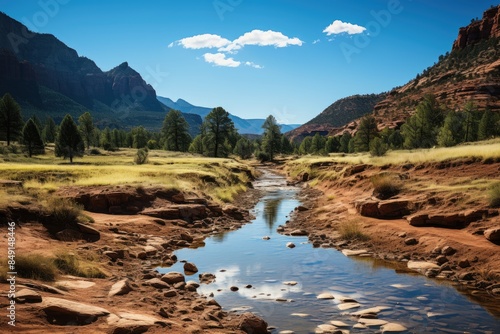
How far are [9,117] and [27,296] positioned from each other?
80344 mm

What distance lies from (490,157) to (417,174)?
4.59 metres

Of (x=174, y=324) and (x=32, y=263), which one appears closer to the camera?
(x=174, y=324)

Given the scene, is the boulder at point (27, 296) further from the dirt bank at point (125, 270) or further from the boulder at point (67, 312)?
the boulder at point (67, 312)

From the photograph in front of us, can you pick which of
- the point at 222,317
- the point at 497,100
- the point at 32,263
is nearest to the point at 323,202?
the point at 222,317

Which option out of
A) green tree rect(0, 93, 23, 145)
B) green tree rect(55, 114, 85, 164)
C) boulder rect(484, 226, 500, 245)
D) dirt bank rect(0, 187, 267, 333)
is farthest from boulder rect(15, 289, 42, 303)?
green tree rect(0, 93, 23, 145)

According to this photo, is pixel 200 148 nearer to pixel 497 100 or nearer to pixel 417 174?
pixel 417 174

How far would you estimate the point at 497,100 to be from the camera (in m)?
122

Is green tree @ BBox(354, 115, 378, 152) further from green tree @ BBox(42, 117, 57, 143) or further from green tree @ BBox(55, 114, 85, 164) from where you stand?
green tree @ BBox(42, 117, 57, 143)

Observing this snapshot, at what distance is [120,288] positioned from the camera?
399 inches

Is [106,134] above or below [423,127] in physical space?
above

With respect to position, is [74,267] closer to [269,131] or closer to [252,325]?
[252,325]

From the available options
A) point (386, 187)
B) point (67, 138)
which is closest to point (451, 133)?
point (386, 187)

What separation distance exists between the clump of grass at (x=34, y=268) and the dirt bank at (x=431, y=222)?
11874 mm

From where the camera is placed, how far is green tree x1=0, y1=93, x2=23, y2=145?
71.6 metres
